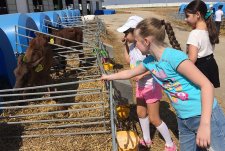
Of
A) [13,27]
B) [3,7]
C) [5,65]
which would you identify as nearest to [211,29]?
[5,65]

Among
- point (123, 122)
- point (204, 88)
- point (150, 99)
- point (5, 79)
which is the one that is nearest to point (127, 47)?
point (150, 99)

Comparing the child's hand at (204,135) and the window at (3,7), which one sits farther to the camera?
the window at (3,7)

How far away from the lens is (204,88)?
6.30 feet

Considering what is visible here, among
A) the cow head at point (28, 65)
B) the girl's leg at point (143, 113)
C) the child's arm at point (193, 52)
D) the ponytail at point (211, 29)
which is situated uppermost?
the ponytail at point (211, 29)

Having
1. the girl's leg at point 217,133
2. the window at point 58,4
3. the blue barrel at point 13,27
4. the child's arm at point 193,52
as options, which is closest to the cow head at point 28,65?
the blue barrel at point 13,27

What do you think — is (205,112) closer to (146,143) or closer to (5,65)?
(146,143)

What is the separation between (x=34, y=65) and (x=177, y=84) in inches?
128

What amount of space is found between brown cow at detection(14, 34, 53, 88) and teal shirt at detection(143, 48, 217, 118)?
2923mm

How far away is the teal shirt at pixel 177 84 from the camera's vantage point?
2123mm

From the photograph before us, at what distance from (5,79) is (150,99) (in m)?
3.38

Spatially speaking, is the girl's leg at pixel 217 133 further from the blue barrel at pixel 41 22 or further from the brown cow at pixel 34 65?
the blue barrel at pixel 41 22

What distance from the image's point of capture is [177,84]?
221cm

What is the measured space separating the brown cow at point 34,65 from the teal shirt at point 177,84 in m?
2.92

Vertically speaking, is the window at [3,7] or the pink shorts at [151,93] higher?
the window at [3,7]
